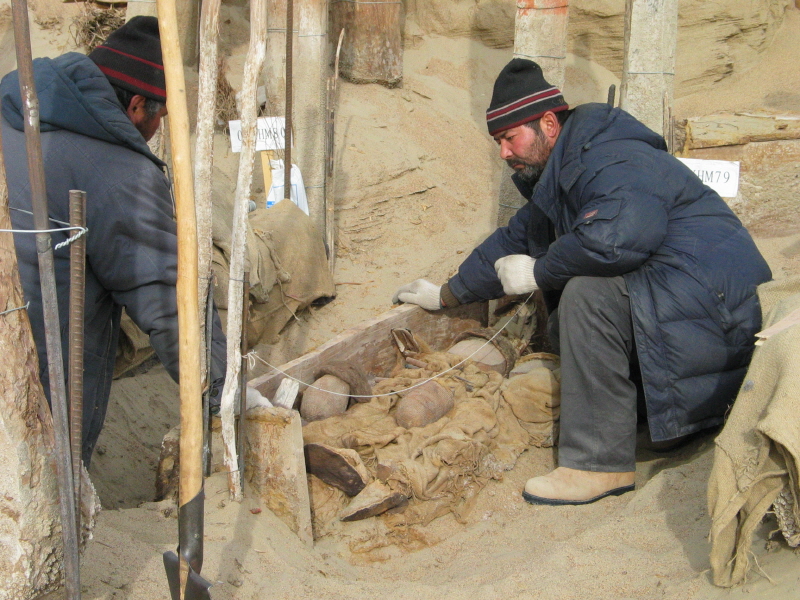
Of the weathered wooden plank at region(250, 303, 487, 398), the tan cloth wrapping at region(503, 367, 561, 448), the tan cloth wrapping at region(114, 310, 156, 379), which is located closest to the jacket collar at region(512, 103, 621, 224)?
the tan cloth wrapping at region(503, 367, 561, 448)

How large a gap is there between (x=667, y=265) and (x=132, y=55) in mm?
2244

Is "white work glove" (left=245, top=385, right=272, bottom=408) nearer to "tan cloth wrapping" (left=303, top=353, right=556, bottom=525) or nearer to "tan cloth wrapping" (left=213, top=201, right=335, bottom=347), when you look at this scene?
"tan cloth wrapping" (left=303, top=353, right=556, bottom=525)

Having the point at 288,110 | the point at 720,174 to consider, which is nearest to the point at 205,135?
the point at 288,110

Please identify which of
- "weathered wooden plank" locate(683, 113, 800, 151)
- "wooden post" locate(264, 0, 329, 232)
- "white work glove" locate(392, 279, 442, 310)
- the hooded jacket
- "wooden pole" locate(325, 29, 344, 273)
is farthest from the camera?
"wooden post" locate(264, 0, 329, 232)

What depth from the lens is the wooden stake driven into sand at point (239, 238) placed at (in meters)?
2.62

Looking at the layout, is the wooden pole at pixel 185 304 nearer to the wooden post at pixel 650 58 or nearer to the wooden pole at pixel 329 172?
the wooden post at pixel 650 58

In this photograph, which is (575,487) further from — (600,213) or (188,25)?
(188,25)

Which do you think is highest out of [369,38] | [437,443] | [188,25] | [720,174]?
[188,25]

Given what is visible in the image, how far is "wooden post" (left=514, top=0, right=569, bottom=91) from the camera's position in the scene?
460cm

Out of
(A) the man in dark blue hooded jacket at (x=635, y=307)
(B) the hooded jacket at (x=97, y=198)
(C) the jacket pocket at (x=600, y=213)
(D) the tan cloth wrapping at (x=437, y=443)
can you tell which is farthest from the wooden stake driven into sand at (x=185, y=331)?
(C) the jacket pocket at (x=600, y=213)

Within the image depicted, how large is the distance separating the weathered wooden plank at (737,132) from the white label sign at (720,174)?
91 centimetres

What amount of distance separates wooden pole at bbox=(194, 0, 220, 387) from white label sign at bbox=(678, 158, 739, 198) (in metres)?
3.20

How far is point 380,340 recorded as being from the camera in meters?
4.16

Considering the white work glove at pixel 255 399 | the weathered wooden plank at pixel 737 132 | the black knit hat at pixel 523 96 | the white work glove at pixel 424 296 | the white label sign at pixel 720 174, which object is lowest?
the white work glove at pixel 424 296
